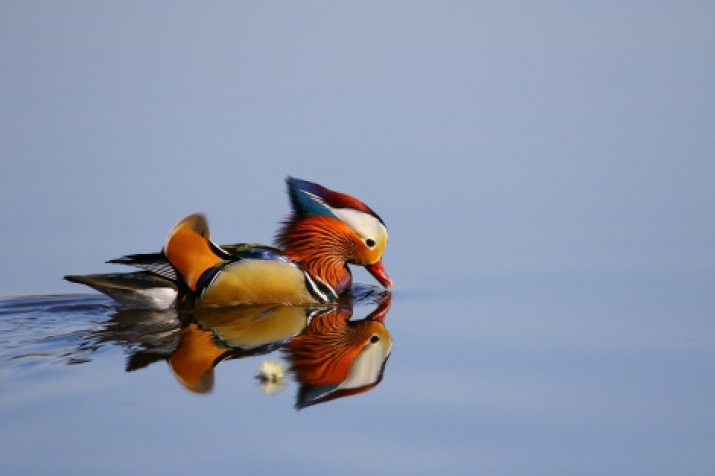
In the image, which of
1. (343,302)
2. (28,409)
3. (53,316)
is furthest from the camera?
(343,302)

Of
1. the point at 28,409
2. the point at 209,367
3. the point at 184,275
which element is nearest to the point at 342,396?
the point at 209,367

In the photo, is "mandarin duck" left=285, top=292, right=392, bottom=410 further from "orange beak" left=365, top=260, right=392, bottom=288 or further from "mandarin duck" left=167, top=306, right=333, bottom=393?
"orange beak" left=365, top=260, right=392, bottom=288

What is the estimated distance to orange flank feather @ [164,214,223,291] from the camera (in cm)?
1016

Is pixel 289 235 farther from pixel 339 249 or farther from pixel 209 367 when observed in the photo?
pixel 209 367

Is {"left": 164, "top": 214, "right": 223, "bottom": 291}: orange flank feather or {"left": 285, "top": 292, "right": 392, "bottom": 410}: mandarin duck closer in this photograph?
{"left": 285, "top": 292, "right": 392, "bottom": 410}: mandarin duck

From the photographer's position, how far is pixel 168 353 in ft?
29.5

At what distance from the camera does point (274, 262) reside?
10.6 m

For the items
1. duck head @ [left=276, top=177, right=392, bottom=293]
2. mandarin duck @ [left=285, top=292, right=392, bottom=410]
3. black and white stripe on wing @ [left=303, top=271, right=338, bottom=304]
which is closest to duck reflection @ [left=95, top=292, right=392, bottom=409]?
mandarin duck @ [left=285, top=292, right=392, bottom=410]

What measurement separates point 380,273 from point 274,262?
0.77m

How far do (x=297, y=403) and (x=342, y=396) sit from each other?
11.2 inches

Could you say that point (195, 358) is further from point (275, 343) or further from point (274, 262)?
point (274, 262)

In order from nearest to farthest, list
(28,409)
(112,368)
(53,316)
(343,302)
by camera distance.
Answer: (28,409)
(112,368)
(53,316)
(343,302)

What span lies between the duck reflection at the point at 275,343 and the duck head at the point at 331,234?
0.26 meters

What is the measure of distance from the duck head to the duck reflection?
0.26 m
